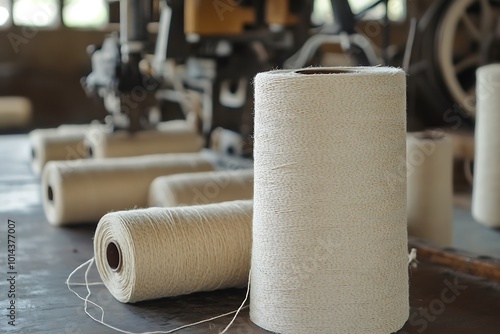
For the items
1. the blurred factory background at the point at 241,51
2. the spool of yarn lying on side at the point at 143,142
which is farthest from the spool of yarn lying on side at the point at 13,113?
the spool of yarn lying on side at the point at 143,142

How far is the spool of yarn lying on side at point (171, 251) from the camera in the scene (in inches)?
58.4

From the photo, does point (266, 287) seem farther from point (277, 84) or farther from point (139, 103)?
point (139, 103)

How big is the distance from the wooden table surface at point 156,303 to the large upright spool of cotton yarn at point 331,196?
118 millimetres

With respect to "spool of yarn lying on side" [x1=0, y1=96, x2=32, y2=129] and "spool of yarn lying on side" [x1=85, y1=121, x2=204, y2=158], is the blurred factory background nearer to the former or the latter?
"spool of yarn lying on side" [x1=0, y1=96, x2=32, y2=129]

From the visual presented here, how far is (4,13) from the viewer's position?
5383mm

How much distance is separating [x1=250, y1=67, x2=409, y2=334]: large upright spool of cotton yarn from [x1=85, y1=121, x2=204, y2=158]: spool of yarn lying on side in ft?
5.06

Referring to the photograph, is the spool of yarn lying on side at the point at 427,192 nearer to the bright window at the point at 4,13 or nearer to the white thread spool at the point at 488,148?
the white thread spool at the point at 488,148

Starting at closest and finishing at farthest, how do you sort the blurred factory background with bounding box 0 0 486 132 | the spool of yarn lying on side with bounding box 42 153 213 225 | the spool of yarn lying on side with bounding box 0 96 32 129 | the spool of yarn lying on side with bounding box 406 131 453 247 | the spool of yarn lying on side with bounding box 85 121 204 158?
the spool of yarn lying on side with bounding box 406 131 453 247
the spool of yarn lying on side with bounding box 42 153 213 225
the spool of yarn lying on side with bounding box 85 121 204 158
the blurred factory background with bounding box 0 0 486 132
the spool of yarn lying on side with bounding box 0 96 32 129

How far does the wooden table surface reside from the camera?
4.57ft

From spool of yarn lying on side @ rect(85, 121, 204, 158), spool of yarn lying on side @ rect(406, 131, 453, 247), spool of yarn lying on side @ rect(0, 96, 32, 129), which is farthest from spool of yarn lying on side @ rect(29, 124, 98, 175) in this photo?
spool of yarn lying on side @ rect(0, 96, 32, 129)

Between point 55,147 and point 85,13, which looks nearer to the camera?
point 55,147

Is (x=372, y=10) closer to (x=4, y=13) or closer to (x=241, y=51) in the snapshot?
(x=4, y=13)

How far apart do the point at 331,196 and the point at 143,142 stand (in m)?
1.69

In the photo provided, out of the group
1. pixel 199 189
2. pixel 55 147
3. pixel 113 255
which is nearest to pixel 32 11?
pixel 55 147
